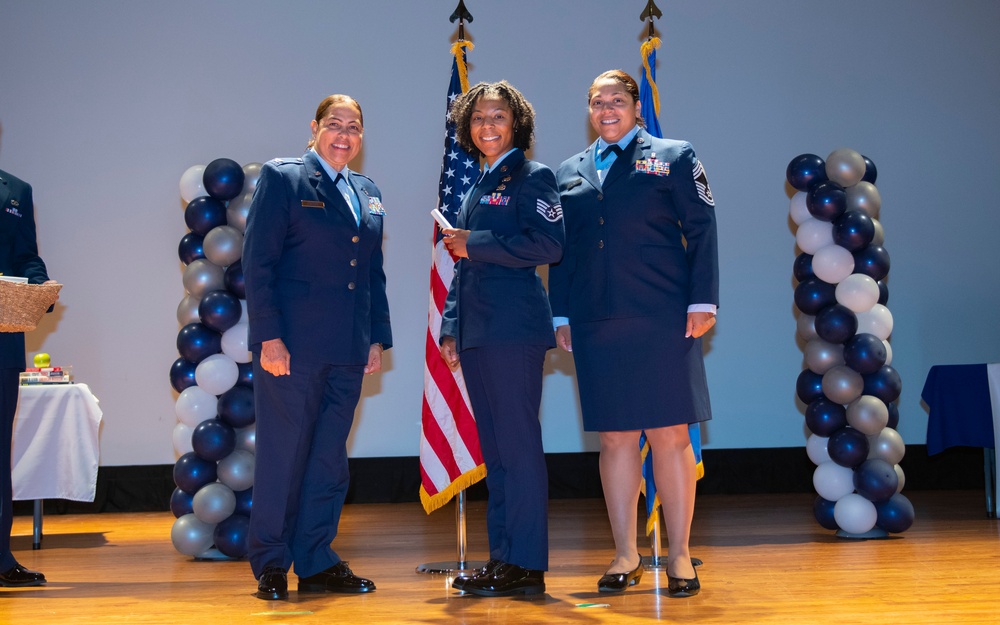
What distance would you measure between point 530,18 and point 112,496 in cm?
429

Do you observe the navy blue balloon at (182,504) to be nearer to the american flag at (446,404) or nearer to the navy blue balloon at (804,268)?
the american flag at (446,404)

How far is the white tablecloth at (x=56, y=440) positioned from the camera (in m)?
5.02

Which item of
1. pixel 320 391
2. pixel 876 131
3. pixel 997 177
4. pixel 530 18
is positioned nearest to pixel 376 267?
pixel 320 391

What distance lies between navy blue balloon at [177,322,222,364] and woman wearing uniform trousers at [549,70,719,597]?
1.91 metres

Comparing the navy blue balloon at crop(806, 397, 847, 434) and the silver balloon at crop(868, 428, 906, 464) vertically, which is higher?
the navy blue balloon at crop(806, 397, 847, 434)

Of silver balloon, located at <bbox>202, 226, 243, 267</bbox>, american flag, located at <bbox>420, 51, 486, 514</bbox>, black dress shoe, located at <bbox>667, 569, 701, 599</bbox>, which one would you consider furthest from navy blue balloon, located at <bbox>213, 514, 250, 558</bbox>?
black dress shoe, located at <bbox>667, 569, 701, 599</bbox>

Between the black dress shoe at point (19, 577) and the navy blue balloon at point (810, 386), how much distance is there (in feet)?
11.4

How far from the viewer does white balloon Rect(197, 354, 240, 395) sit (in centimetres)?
443

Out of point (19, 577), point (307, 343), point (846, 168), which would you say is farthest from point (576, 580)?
point (846, 168)

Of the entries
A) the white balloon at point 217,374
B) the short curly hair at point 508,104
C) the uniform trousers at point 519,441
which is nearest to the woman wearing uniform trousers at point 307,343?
the short curly hair at point 508,104

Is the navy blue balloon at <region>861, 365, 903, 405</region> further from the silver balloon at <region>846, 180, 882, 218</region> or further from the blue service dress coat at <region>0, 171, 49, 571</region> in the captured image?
the blue service dress coat at <region>0, 171, 49, 571</region>

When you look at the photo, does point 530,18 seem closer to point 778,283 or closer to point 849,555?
point 778,283

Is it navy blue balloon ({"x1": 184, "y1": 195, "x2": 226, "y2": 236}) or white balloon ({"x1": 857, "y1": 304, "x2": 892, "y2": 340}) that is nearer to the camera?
navy blue balloon ({"x1": 184, "y1": 195, "x2": 226, "y2": 236})

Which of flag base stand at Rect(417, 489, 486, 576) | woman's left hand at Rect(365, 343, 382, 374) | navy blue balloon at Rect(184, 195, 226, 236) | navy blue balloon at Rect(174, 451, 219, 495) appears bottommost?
flag base stand at Rect(417, 489, 486, 576)
